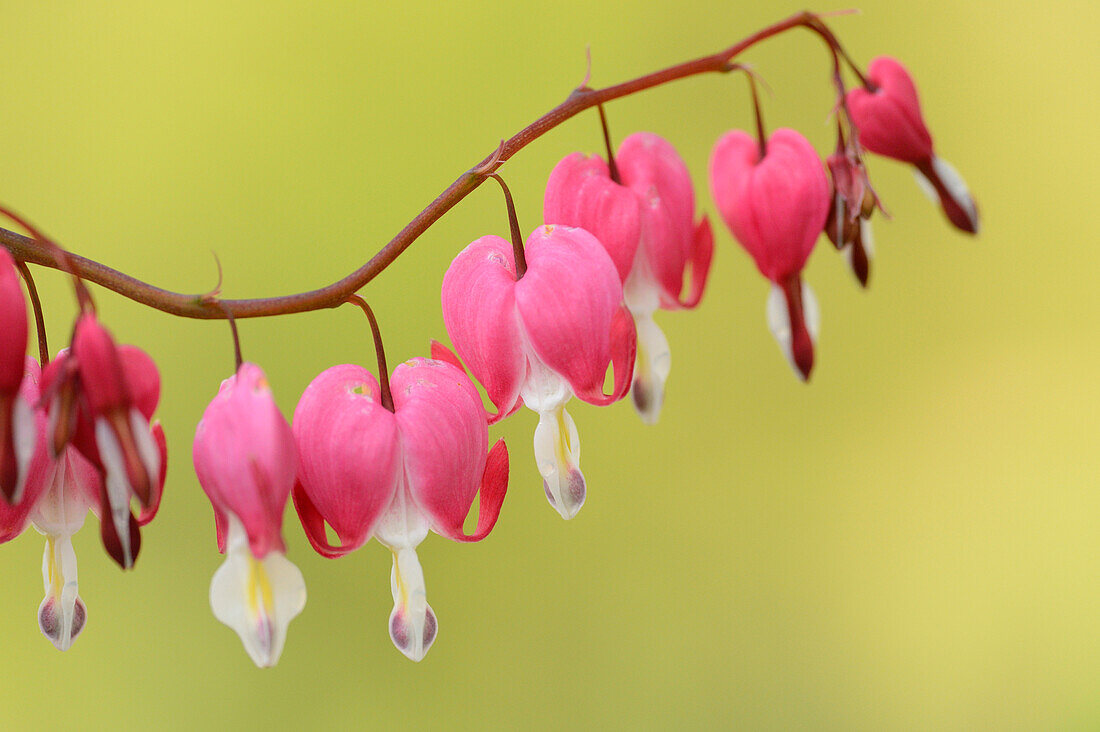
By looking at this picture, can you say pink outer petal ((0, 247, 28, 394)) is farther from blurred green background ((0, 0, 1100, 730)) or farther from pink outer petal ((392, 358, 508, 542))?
Result: blurred green background ((0, 0, 1100, 730))

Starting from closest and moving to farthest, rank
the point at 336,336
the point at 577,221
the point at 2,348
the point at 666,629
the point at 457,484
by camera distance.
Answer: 1. the point at 2,348
2. the point at 457,484
3. the point at 577,221
4. the point at 336,336
5. the point at 666,629

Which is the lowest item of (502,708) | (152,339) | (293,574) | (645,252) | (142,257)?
(502,708)

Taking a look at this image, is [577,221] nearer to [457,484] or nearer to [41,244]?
[457,484]

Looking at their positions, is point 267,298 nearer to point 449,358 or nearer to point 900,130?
point 449,358

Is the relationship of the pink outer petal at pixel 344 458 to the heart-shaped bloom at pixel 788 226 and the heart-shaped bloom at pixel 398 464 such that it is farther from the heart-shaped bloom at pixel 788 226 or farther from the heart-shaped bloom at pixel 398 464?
the heart-shaped bloom at pixel 788 226

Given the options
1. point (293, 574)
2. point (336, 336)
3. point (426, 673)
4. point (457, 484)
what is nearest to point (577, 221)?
point (457, 484)

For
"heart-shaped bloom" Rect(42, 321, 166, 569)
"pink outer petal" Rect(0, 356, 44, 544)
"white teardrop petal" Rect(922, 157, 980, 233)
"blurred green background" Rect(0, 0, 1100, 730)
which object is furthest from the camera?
"blurred green background" Rect(0, 0, 1100, 730)

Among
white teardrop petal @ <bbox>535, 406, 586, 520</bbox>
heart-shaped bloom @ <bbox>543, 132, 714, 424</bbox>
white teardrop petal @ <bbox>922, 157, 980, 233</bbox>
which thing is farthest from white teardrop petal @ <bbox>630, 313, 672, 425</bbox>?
white teardrop petal @ <bbox>922, 157, 980, 233</bbox>

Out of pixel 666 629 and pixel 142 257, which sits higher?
pixel 142 257
